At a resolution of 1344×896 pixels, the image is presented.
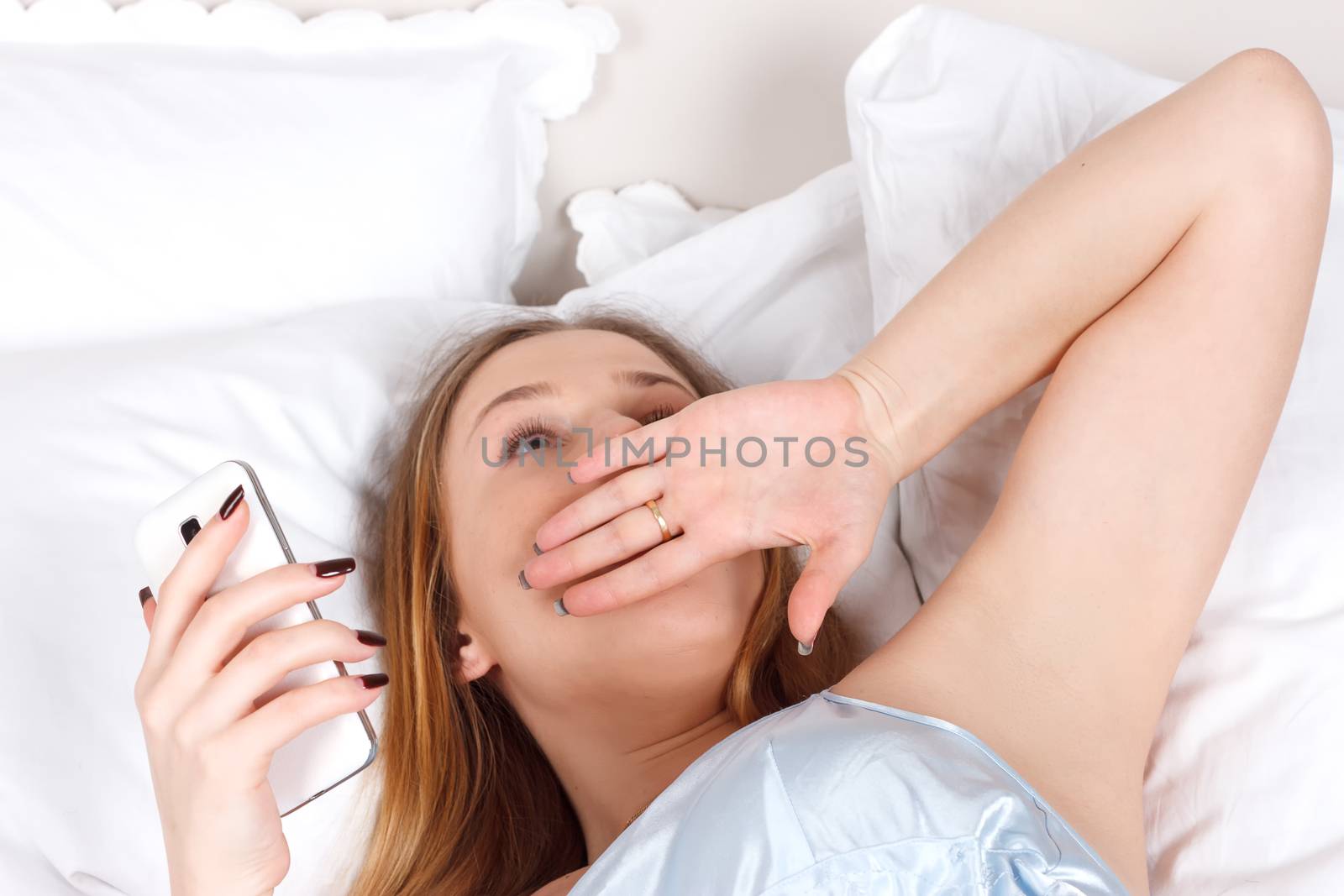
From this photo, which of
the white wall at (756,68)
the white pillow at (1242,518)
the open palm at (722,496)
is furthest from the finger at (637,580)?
the white wall at (756,68)

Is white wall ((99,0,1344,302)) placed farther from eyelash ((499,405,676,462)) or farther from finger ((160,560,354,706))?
finger ((160,560,354,706))

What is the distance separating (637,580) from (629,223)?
0.79 meters

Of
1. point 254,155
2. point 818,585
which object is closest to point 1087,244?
point 818,585

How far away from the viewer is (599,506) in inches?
36.8

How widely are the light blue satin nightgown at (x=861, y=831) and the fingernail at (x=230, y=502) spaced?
36 cm

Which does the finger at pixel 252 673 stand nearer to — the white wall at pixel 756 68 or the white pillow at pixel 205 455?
the white pillow at pixel 205 455

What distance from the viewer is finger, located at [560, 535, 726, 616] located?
91 centimetres

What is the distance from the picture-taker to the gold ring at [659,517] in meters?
0.95

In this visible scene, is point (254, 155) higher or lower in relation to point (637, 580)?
higher

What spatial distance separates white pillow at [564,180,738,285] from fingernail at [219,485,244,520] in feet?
2.78

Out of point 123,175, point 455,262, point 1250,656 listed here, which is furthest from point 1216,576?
point 123,175

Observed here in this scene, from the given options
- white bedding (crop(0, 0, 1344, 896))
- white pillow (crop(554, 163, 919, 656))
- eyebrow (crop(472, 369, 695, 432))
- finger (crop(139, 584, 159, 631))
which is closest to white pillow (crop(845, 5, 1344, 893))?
white bedding (crop(0, 0, 1344, 896))

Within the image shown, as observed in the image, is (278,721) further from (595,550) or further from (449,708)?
(449,708)

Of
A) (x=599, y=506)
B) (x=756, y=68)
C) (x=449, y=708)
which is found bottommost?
(x=449, y=708)
